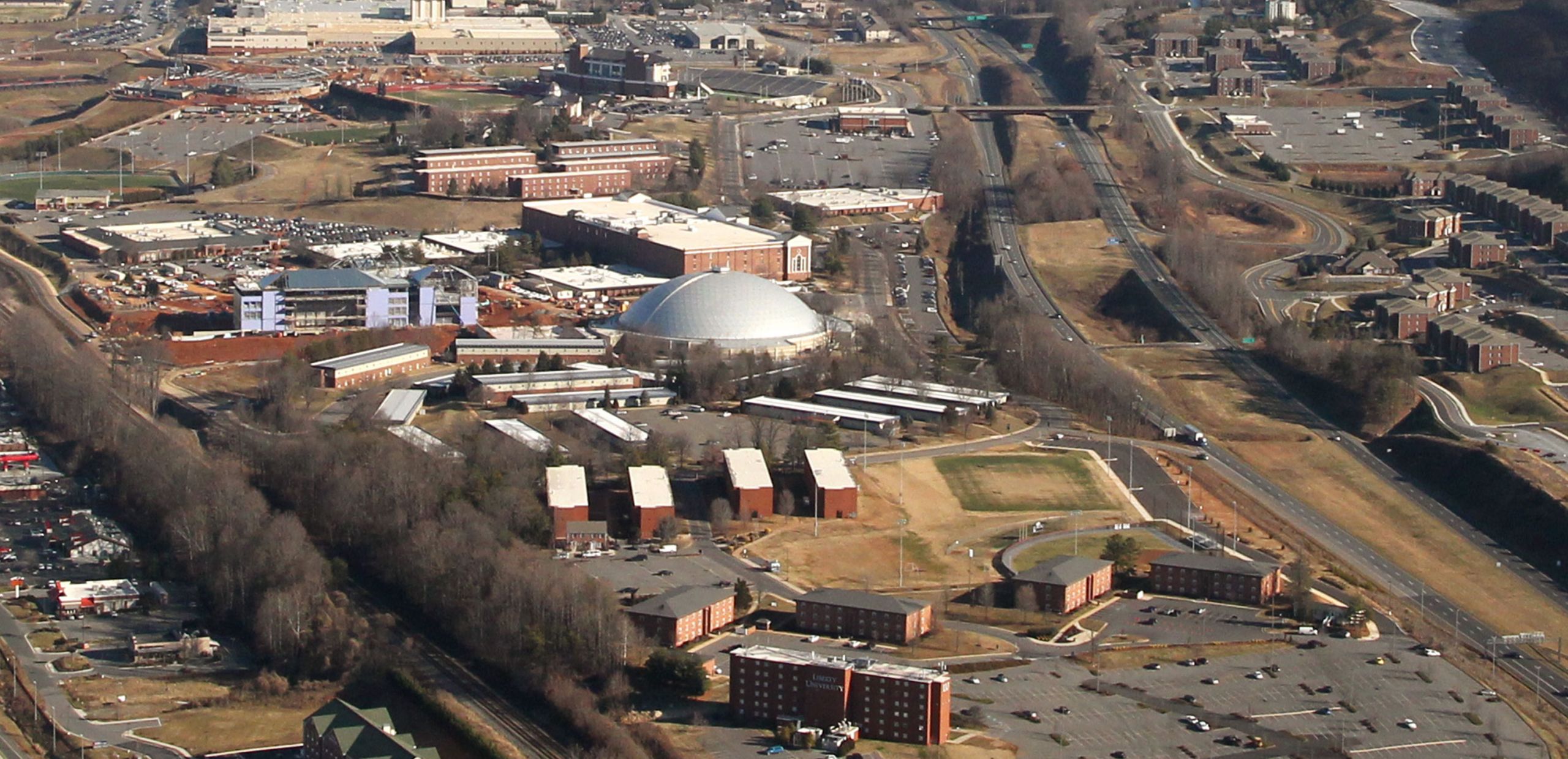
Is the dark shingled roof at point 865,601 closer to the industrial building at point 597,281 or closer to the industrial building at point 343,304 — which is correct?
the industrial building at point 343,304

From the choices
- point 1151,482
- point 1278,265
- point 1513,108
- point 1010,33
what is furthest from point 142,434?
point 1010,33

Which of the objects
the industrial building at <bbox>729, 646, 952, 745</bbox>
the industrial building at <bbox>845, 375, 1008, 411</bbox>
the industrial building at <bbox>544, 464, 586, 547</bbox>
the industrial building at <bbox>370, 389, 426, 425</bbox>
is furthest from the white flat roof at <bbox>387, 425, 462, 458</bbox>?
the industrial building at <bbox>729, 646, 952, 745</bbox>

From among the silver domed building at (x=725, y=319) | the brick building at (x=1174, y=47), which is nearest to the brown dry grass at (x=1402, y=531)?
the silver domed building at (x=725, y=319)

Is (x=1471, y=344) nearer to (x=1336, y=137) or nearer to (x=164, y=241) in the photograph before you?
(x=1336, y=137)

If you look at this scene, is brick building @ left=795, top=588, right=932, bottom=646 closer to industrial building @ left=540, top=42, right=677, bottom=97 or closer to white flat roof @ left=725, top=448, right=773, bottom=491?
white flat roof @ left=725, top=448, right=773, bottom=491

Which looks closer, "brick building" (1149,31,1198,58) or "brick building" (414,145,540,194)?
"brick building" (414,145,540,194)
